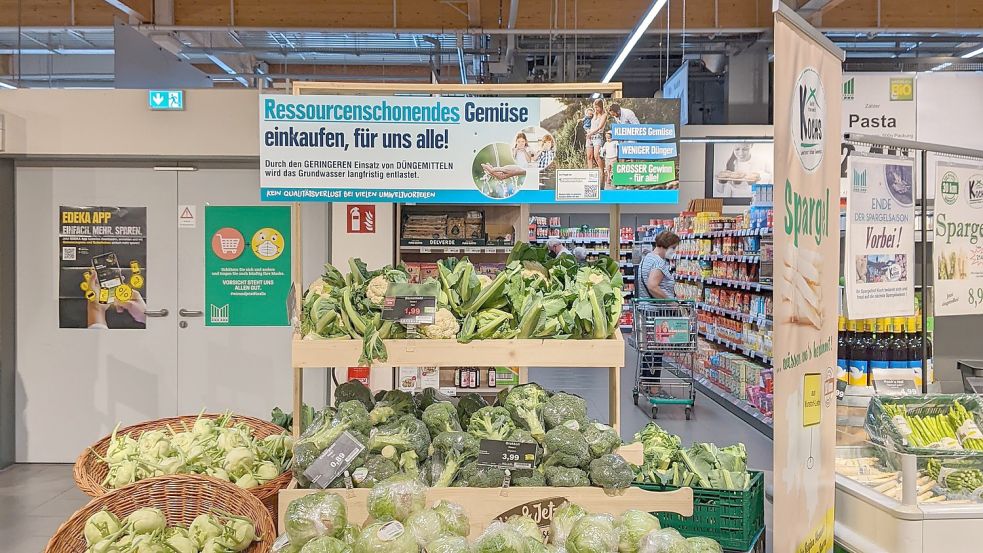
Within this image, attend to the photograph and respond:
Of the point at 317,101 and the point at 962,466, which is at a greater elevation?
the point at 317,101

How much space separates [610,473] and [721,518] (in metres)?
0.70

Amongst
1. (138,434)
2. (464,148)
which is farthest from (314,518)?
(138,434)

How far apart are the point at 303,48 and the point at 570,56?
14.1 feet

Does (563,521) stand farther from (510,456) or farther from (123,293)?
(123,293)

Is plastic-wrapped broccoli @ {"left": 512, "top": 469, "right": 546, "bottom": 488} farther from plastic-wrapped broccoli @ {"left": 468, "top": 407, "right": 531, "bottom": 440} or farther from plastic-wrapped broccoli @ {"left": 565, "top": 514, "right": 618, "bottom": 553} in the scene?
plastic-wrapped broccoli @ {"left": 565, "top": 514, "right": 618, "bottom": 553}

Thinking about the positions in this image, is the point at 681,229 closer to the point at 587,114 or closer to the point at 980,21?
the point at 980,21

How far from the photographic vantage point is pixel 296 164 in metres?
2.87

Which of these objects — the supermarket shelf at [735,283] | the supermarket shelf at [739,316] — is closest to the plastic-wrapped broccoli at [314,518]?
the supermarket shelf at [739,316]

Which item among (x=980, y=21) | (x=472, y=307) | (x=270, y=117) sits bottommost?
(x=472, y=307)

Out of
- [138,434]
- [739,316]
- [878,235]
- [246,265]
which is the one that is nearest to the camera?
[878,235]

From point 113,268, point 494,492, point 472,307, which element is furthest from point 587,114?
point 113,268

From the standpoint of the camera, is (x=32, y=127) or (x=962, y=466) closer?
(x=962, y=466)

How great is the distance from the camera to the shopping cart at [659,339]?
26.7ft

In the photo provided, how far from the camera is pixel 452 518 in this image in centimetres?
A: 231
